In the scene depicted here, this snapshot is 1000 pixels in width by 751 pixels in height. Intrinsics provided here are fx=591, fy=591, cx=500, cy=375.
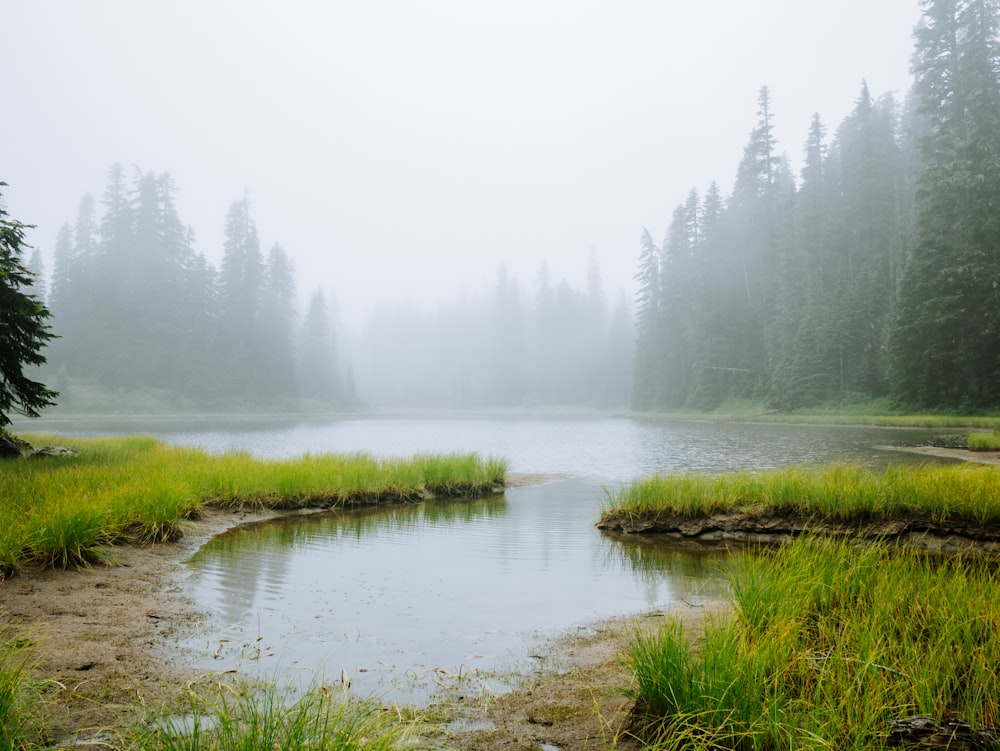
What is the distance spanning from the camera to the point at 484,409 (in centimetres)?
12000

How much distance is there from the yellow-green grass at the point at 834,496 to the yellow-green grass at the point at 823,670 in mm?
5230

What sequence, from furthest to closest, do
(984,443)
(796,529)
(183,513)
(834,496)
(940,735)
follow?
(984,443) < (183,513) < (834,496) < (796,529) < (940,735)

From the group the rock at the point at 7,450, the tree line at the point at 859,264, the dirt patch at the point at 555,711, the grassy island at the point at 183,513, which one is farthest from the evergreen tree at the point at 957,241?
the rock at the point at 7,450

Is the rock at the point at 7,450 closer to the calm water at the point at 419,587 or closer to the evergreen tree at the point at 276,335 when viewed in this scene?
the calm water at the point at 419,587

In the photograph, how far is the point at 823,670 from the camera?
11.5 feet

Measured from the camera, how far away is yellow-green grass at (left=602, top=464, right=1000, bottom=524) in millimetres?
9523

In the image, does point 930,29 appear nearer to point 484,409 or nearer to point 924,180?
point 924,180

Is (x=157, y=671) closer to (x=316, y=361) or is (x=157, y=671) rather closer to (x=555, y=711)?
(x=555, y=711)

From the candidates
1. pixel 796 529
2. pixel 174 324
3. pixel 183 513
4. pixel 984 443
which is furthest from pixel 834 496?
pixel 174 324

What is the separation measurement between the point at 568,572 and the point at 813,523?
15.3ft

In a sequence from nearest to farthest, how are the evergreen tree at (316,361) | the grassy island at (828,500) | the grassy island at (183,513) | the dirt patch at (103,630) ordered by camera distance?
1. the grassy island at (183,513)
2. the dirt patch at (103,630)
3. the grassy island at (828,500)
4. the evergreen tree at (316,361)

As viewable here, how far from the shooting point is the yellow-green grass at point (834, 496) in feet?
31.2

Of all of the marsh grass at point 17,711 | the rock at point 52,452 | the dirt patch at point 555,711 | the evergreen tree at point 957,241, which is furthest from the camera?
the evergreen tree at point 957,241

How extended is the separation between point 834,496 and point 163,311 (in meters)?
74.5
